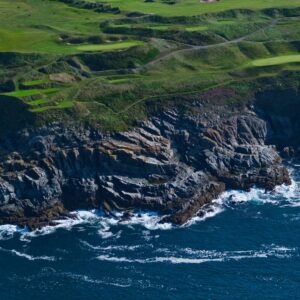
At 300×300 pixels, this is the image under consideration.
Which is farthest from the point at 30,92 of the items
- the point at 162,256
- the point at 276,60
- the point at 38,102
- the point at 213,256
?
the point at 276,60

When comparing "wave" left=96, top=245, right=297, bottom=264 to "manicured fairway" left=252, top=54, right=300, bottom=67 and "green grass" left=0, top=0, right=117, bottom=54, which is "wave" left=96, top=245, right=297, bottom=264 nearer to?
"manicured fairway" left=252, top=54, right=300, bottom=67

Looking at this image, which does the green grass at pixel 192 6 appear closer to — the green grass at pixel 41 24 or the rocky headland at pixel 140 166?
the green grass at pixel 41 24

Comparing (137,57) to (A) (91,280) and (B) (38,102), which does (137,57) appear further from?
(A) (91,280)

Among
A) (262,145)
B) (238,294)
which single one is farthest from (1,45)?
(238,294)

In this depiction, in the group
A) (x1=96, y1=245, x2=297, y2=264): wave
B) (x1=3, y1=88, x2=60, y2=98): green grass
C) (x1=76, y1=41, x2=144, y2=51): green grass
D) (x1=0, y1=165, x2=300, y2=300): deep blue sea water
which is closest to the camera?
(x1=0, y1=165, x2=300, y2=300): deep blue sea water

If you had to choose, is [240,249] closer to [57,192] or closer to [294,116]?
[57,192]

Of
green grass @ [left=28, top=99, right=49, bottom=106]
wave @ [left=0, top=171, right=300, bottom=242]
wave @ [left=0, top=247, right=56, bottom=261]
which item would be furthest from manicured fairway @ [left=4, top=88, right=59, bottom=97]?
wave @ [left=0, top=247, right=56, bottom=261]

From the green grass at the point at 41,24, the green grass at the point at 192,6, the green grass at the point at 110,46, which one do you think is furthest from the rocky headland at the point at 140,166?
the green grass at the point at 192,6
